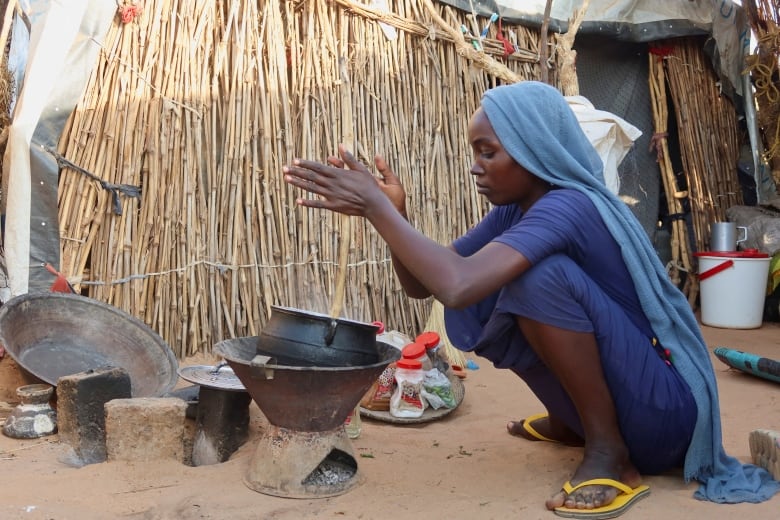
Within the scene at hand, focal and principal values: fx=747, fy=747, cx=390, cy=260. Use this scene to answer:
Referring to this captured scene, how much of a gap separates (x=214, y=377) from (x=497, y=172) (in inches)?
47.5

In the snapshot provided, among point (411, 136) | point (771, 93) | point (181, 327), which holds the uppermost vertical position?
point (771, 93)

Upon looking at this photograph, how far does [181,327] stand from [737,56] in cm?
443

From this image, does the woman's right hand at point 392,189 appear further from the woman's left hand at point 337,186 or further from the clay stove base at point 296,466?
the clay stove base at point 296,466

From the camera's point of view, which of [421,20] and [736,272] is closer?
[421,20]

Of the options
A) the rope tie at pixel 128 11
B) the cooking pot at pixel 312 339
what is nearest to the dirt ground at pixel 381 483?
Result: the cooking pot at pixel 312 339

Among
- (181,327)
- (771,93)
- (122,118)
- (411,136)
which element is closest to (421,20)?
(411,136)

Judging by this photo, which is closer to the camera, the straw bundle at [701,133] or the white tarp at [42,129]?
the white tarp at [42,129]

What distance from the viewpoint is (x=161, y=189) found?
3.29m

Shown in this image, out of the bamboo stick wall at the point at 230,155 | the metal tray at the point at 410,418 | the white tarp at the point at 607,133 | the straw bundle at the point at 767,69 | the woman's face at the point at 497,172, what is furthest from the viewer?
the straw bundle at the point at 767,69

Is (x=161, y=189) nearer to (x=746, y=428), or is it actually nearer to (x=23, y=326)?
(x=23, y=326)

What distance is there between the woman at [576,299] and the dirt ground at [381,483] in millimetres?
118

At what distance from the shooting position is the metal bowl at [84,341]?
9.02 ft

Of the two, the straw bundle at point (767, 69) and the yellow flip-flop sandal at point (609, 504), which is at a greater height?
the straw bundle at point (767, 69)

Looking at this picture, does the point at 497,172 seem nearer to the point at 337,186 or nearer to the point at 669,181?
the point at 337,186
